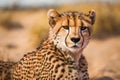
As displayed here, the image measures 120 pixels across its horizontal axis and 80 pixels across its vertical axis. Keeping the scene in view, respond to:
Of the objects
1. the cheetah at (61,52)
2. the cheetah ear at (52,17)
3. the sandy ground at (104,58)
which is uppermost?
the cheetah ear at (52,17)

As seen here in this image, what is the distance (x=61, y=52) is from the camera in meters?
5.54

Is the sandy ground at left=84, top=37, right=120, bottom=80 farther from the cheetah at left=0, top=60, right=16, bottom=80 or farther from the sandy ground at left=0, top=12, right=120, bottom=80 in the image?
the cheetah at left=0, top=60, right=16, bottom=80

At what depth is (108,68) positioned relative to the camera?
30.9 ft

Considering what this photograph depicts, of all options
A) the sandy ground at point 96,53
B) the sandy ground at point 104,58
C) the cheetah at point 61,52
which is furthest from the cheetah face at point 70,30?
the sandy ground at point 104,58

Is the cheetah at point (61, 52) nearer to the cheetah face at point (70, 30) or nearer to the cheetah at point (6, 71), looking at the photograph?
the cheetah face at point (70, 30)

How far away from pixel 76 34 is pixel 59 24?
24cm

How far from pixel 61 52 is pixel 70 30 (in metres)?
0.38

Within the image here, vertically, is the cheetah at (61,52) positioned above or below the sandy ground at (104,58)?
above

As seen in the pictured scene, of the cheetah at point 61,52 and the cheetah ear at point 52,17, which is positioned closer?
the cheetah at point 61,52

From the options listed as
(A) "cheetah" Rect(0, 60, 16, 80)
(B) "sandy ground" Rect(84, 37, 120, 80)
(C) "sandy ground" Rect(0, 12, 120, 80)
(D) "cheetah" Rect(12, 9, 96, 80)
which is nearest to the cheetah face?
(D) "cheetah" Rect(12, 9, 96, 80)

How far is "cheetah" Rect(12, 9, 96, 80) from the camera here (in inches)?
208

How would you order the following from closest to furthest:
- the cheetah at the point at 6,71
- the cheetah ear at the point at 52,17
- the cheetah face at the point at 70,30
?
the cheetah face at the point at 70,30, the cheetah ear at the point at 52,17, the cheetah at the point at 6,71

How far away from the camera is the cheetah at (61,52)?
5.27 m

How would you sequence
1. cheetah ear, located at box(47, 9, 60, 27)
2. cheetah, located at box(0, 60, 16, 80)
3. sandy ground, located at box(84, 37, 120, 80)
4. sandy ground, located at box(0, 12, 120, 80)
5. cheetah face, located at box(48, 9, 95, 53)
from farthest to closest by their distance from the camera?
sandy ground, located at box(84, 37, 120, 80) < sandy ground, located at box(0, 12, 120, 80) < cheetah, located at box(0, 60, 16, 80) < cheetah ear, located at box(47, 9, 60, 27) < cheetah face, located at box(48, 9, 95, 53)
